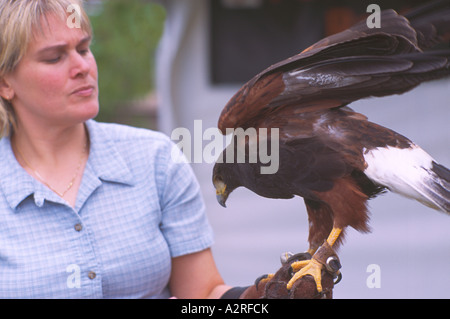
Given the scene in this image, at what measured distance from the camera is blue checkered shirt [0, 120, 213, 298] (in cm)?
112

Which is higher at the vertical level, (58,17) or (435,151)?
(58,17)

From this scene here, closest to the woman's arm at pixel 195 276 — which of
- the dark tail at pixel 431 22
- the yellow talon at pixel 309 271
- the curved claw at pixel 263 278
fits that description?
the curved claw at pixel 263 278

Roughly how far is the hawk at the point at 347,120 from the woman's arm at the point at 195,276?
0.37 meters

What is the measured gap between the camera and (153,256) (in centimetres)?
119

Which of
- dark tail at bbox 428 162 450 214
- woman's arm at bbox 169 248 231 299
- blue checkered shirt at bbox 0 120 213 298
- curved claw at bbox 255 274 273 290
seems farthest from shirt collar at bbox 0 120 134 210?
dark tail at bbox 428 162 450 214

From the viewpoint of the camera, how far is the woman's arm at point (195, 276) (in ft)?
4.02

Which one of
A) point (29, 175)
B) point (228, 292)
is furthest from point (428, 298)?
point (29, 175)

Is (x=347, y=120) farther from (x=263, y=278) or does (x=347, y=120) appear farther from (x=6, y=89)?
Answer: (x=6, y=89)

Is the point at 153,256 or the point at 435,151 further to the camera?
the point at 153,256

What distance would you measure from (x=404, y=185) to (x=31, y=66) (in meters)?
0.77

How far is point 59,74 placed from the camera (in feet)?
3.54

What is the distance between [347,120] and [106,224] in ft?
1.93

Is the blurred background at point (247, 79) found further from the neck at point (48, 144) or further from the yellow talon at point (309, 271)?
the neck at point (48, 144)
